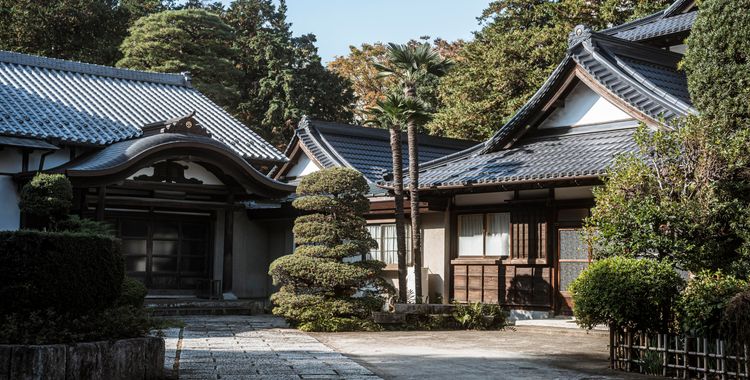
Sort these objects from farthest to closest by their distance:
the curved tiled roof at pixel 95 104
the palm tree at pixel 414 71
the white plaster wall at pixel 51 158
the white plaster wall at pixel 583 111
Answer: the curved tiled roof at pixel 95 104 < the white plaster wall at pixel 51 158 < the white plaster wall at pixel 583 111 < the palm tree at pixel 414 71

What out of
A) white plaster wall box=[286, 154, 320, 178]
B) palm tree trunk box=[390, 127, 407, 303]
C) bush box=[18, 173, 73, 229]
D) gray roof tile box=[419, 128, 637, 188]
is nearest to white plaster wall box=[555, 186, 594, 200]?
gray roof tile box=[419, 128, 637, 188]

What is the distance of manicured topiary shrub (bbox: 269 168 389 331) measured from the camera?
53.9 ft

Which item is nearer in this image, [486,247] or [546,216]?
[546,216]

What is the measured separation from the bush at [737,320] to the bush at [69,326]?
644 cm

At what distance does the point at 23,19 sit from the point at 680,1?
26997mm

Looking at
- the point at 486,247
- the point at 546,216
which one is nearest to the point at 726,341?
the point at 546,216

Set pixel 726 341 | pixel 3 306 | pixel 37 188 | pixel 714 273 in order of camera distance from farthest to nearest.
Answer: pixel 37 188 < pixel 714 273 < pixel 726 341 < pixel 3 306

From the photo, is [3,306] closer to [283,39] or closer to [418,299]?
[418,299]

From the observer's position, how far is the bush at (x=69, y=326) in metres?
8.49

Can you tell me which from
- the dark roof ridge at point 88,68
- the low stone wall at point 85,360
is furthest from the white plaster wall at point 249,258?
the low stone wall at point 85,360

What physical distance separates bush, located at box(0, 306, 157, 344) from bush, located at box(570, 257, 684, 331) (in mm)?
5551

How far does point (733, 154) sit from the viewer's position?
11.5 meters

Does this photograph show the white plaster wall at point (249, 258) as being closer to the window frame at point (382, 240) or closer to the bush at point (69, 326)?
the window frame at point (382, 240)

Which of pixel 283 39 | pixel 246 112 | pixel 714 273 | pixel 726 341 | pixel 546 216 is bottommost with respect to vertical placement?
pixel 726 341
